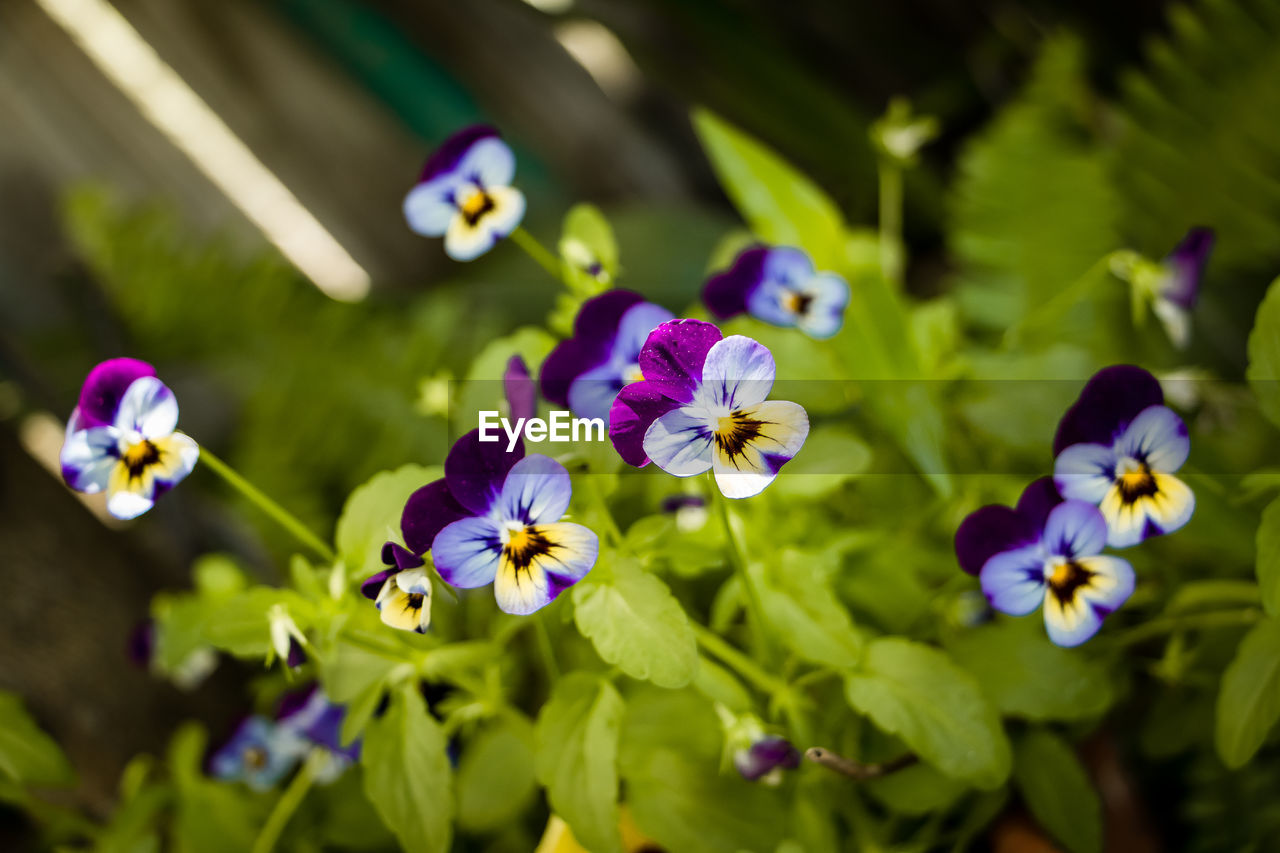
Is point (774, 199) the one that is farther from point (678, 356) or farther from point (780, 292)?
point (678, 356)

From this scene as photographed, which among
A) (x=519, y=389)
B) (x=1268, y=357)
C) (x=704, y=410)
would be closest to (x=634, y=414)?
(x=704, y=410)

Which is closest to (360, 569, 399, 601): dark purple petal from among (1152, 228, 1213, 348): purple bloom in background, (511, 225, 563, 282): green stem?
(511, 225, 563, 282): green stem

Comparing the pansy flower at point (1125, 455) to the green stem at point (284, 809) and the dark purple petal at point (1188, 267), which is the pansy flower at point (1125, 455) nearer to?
the dark purple petal at point (1188, 267)

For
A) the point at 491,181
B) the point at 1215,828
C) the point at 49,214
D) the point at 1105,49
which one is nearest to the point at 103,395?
the point at 491,181

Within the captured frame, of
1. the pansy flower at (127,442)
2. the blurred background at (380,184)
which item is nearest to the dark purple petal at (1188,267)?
the blurred background at (380,184)

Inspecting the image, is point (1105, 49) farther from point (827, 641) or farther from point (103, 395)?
point (103, 395)

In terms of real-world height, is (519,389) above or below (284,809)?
above

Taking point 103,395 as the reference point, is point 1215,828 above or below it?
below
